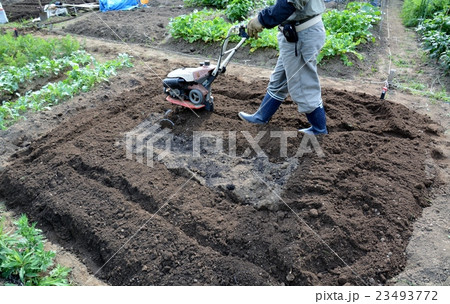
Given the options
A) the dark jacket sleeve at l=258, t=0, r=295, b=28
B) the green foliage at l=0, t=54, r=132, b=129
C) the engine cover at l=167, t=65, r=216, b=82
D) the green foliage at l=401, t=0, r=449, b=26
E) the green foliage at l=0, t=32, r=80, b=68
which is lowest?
the green foliage at l=401, t=0, r=449, b=26

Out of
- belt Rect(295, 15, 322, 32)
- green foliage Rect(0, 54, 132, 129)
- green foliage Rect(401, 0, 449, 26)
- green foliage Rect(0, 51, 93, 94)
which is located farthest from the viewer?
green foliage Rect(401, 0, 449, 26)

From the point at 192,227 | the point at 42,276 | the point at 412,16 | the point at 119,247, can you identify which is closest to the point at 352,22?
the point at 412,16

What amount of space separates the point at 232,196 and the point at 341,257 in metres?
1.09

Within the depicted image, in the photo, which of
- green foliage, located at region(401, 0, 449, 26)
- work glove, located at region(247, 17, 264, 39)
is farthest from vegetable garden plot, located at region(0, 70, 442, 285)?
green foliage, located at region(401, 0, 449, 26)

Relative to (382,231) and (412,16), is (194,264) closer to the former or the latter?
(382,231)

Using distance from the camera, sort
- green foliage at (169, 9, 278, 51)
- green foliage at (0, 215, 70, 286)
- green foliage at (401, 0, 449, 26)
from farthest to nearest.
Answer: green foliage at (401, 0, 449, 26) → green foliage at (169, 9, 278, 51) → green foliage at (0, 215, 70, 286)

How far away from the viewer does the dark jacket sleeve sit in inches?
137

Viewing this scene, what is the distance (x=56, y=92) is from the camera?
5.36 meters

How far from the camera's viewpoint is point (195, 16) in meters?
8.03

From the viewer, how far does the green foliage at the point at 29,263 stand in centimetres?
274

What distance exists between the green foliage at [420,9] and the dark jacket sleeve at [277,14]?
5.85 metres

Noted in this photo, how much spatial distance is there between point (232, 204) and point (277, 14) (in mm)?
1809

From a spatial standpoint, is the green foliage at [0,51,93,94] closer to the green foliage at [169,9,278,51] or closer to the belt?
the green foliage at [169,9,278,51]

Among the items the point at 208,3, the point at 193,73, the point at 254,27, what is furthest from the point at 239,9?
the point at 254,27
